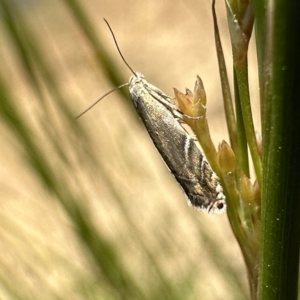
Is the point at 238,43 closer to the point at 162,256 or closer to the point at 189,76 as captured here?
the point at 162,256

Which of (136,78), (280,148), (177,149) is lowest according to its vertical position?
(280,148)

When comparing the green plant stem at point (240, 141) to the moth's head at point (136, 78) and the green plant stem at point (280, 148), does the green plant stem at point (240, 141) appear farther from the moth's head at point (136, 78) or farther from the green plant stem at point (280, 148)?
the moth's head at point (136, 78)

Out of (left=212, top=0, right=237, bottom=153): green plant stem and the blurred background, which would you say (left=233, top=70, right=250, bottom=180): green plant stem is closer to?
(left=212, top=0, right=237, bottom=153): green plant stem

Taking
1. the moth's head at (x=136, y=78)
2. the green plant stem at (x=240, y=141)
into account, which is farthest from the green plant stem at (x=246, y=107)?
the moth's head at (x=136, y=78)

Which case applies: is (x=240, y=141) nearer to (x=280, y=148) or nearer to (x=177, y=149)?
(x=280, y=148)

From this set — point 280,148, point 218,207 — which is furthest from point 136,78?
point 280,148

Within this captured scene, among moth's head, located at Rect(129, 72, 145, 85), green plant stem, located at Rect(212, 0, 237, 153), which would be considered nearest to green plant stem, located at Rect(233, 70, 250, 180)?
green plant stem, located at Rect(212, 0, 237, 153)

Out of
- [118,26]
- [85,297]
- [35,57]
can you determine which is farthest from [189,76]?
[35,57]

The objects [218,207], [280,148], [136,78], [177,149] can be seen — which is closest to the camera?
[280,148]
